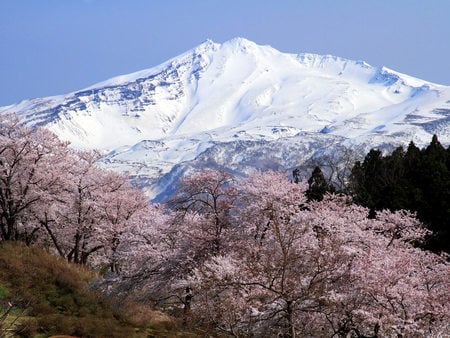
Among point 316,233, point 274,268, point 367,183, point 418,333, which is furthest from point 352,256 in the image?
point 367,183

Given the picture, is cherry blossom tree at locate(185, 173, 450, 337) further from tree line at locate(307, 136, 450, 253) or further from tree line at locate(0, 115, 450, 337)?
tree line at locate(307, 136, 450, 253)

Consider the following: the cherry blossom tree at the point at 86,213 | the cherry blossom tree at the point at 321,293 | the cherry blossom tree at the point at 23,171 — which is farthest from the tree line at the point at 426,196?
the cherry blossom tree at the point at 23,171

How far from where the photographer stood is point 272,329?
19516mm

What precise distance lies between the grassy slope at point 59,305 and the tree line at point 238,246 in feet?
4.05

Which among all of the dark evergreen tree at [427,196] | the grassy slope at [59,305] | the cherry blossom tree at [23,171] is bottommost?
the grassy slope at [59,305]

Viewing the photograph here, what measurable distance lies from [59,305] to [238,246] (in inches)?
318

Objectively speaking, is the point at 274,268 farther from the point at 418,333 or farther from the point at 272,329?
the point at 418,333

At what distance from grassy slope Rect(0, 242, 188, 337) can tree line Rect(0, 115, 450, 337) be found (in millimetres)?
1233

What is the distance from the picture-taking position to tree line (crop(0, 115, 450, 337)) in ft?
58.4

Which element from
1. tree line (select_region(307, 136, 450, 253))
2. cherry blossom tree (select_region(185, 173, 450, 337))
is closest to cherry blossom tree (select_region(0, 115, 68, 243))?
cherry blossom tree (select_region(185, 173, 450, 337))

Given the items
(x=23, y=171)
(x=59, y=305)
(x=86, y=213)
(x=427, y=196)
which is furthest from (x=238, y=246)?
(x=427, y=196)

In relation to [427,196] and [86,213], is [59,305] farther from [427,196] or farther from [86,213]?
[427,196]

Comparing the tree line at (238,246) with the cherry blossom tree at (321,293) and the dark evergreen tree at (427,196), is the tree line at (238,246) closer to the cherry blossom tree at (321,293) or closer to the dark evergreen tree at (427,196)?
the cherry blossom tree at (321,293)

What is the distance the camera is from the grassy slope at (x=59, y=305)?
72.6 feet
